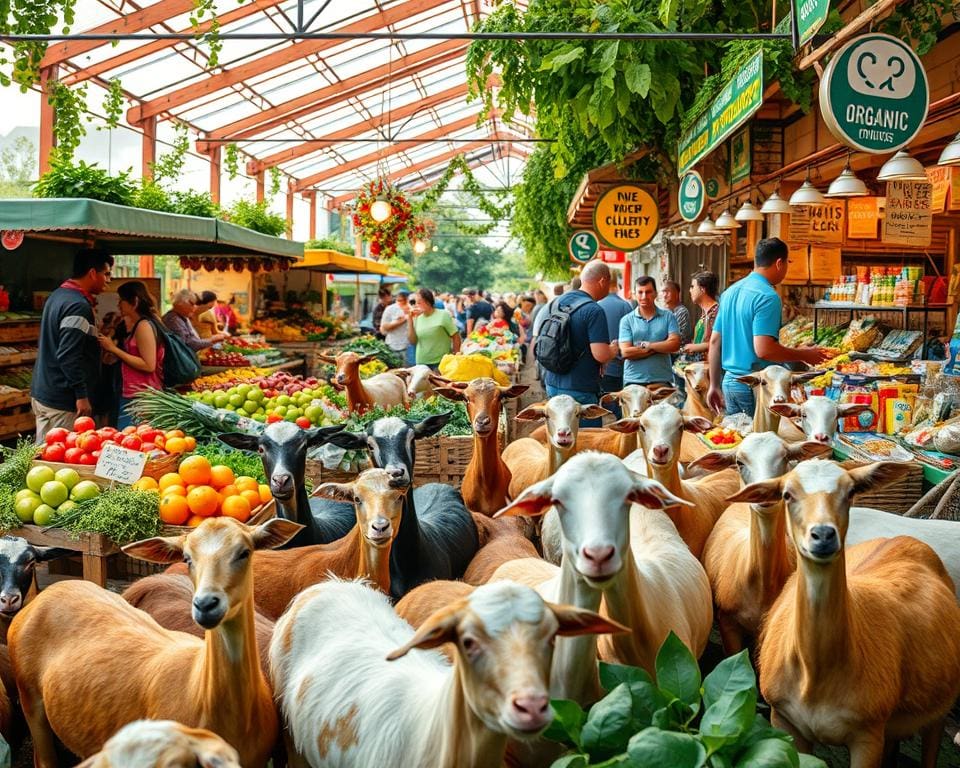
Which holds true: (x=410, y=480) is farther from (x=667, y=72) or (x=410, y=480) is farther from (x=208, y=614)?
(x=667, y=72)

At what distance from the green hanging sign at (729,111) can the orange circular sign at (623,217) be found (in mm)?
2393

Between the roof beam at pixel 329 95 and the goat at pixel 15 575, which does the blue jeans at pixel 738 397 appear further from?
the roof beam at pixel 329 95

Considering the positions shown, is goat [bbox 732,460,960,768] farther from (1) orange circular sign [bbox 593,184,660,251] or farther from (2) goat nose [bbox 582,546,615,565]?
(1) orange circular sign [bbox 593,184,660,251]

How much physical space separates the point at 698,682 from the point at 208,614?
143 centimetres

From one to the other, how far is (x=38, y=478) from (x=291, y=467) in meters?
1.59

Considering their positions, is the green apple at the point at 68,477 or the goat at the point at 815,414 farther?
the green apple at the point at 68,477

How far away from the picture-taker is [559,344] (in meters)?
7.19

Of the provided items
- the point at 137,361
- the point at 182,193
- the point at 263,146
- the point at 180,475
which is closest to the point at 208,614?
the point at 180,475

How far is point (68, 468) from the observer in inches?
209

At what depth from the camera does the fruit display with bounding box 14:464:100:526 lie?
5062mm

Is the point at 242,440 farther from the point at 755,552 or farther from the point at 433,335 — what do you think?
the point at 433,335

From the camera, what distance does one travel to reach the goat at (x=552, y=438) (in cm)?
548

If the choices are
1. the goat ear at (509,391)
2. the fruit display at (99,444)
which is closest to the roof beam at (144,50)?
the goat ear at (509,391)

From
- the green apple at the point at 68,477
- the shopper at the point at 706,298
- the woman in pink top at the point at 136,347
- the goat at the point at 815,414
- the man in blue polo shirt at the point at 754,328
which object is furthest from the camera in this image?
the shopper at the point at 706,298
